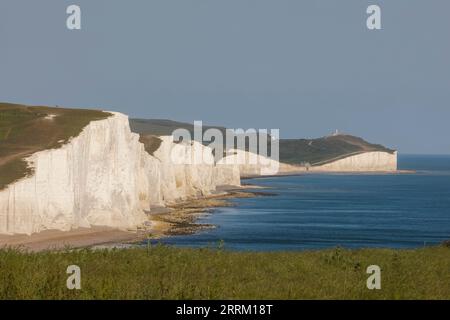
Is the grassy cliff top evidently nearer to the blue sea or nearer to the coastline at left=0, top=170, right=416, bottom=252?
the coastline at left=0, top=170, right=416, bottom=252

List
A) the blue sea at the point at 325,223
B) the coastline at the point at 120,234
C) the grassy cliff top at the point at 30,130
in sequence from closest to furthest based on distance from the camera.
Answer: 1. the coastline at the point at 120,234
2. the grassy cliff top at the point at 30,130
3. the blue sea at the point at 325,223

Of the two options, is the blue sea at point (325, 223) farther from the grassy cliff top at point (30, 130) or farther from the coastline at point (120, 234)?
the grassy cliff top at point (30, 130)

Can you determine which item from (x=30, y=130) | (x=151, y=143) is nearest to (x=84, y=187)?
(x=30, y=130)

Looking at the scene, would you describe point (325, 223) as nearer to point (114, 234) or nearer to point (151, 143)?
point (114, 234)

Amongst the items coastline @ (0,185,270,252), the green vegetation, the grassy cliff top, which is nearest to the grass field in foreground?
coastline @ (0,185,270,252)

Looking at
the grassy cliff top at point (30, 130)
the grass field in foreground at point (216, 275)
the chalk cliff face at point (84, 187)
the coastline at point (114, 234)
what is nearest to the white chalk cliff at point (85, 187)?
the chalk cliff face at point (84, 187)

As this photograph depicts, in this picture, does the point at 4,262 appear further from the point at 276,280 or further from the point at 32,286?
the point at 276,280
